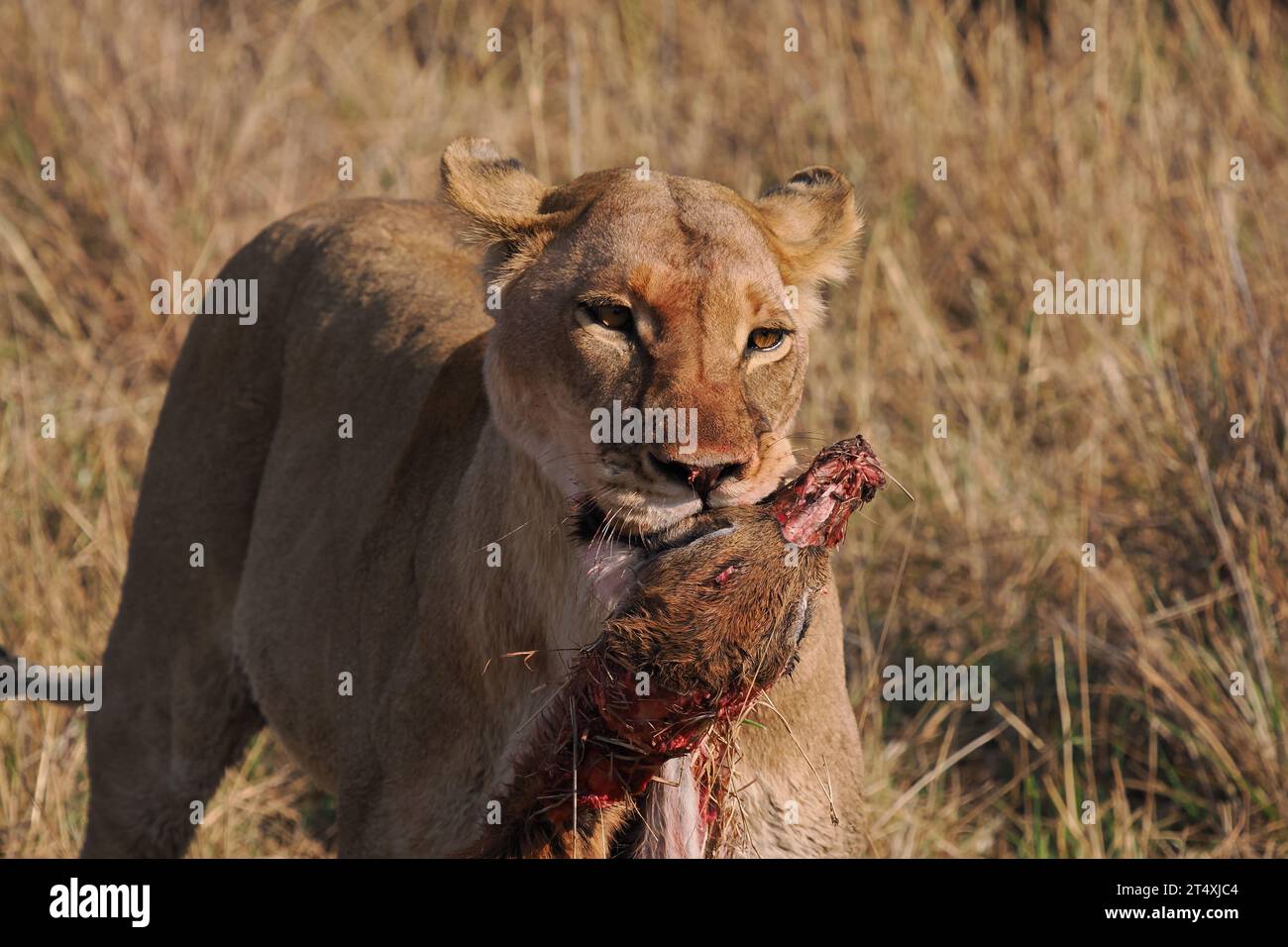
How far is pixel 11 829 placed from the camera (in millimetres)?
4316

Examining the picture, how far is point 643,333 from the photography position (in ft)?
8.63

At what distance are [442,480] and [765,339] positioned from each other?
0.89 metres

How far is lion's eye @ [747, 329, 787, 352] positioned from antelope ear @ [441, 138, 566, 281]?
0.45 m

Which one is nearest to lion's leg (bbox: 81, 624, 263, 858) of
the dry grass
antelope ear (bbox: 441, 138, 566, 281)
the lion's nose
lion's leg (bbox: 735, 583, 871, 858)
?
the dry grass

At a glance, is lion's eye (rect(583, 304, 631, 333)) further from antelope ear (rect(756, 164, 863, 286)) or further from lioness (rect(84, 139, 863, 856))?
antelope ear (rect(756, 164, 863, 286))

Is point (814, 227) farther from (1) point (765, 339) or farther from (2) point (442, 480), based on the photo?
(2) point (442, 480)

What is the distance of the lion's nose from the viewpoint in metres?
2.42

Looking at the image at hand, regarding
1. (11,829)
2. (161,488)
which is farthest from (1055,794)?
(11,829)

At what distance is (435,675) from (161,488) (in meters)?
1.32

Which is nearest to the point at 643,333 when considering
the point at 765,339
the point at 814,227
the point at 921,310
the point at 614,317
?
the point at 614,317

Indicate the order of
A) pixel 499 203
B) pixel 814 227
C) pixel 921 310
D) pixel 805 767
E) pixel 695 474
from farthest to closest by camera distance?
1. pixel 921 310
2. pixel 814 227
3. pixel 499 203
4. pixel 805 767
5. pixel 695 474

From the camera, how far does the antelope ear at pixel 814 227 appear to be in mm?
3102
